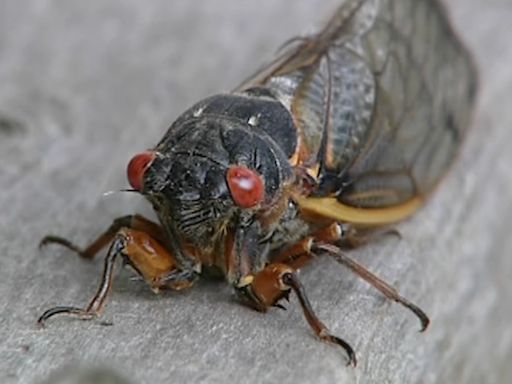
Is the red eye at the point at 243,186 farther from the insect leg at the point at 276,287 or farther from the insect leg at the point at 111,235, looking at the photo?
the insect leg at the point at 111,235

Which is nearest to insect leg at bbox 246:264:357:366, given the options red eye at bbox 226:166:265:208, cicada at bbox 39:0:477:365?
cicada at bbox 39:0:477:365

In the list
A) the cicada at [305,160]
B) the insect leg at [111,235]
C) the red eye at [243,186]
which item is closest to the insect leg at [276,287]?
the cicada at [305,160]

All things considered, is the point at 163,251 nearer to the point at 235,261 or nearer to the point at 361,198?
the point at 235,261

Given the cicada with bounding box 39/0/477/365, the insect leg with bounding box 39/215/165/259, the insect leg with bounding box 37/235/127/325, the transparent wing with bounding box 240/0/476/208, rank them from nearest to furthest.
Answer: the insect leg with bounding box 37/235/127/325 → the cicada with bounding box 39/0/477/365 → the insect leg with bounding box 39/215/165/259 → the transparent wing with bounding box 240/0/476/208

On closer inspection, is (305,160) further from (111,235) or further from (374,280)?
(111,235)

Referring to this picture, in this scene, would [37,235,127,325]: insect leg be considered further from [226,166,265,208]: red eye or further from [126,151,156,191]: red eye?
[226,166,265,208]: red eye

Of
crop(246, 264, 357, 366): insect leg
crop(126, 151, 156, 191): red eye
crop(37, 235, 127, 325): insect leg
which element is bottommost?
crop(37, 235, 127, 325): insect leg

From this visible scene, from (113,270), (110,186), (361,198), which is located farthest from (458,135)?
(113,270)
